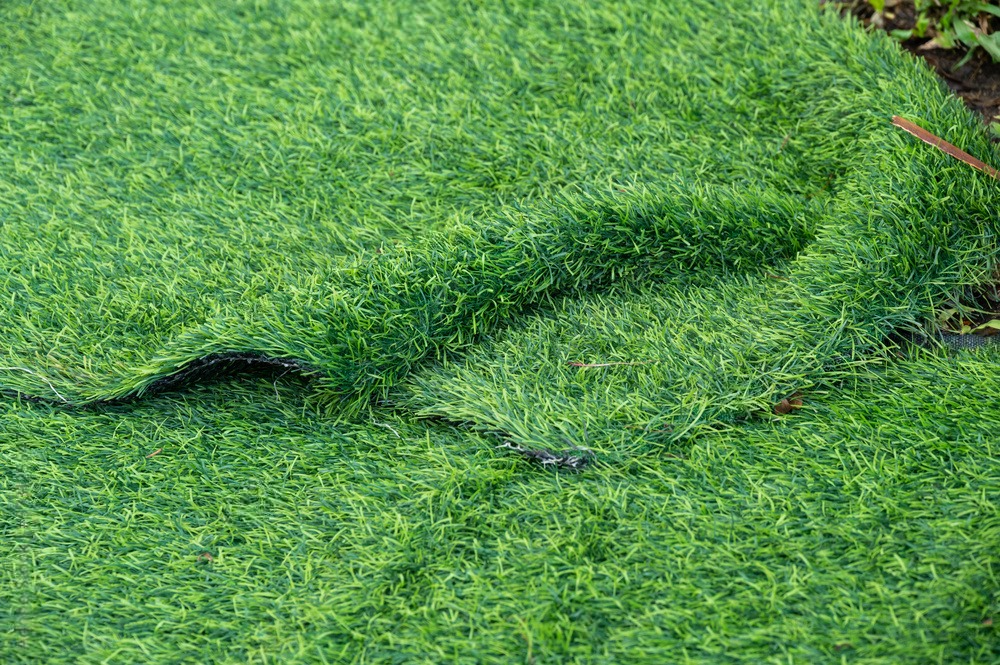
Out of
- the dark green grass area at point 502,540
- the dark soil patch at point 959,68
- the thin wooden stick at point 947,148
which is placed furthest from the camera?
the dark soil patch at point 959,68

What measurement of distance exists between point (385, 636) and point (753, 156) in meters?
1.89

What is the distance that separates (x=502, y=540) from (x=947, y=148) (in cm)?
177

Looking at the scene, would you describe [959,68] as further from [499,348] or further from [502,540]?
[502,540]

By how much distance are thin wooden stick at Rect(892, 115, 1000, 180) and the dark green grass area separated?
63 cm

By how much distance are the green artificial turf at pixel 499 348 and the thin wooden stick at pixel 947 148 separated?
0.04m

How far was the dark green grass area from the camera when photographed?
1.87 metres

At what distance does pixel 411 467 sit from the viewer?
7.40 ft

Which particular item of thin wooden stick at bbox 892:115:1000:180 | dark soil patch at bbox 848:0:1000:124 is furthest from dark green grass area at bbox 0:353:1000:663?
dark soil patch at bbox 848:0:1000:124

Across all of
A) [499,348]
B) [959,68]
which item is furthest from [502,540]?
[959,68]

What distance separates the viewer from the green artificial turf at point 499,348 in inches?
77.0

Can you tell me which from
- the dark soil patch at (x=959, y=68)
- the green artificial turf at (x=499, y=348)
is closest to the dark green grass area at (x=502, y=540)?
the green artificial turf at (x=499, y=348)

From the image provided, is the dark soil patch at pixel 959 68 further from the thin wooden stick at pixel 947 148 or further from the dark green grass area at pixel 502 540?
the dark green grass area at pixel 502 540

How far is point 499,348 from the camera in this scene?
2.48m

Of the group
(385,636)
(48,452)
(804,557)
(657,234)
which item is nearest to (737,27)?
(657,234)
